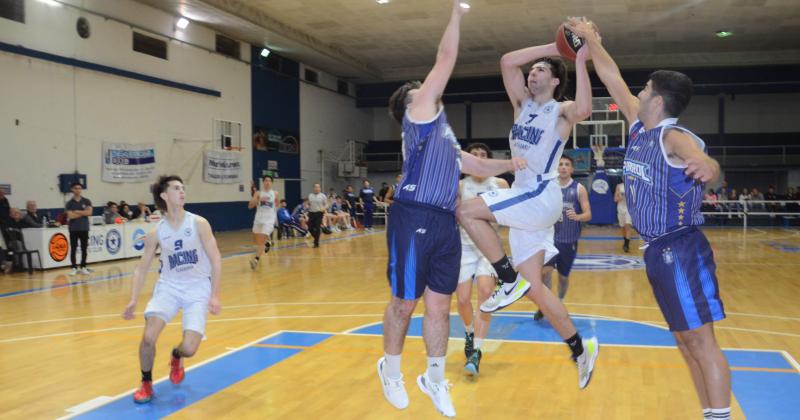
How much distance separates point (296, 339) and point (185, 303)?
180 centimetres

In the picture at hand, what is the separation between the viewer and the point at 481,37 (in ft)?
81.2

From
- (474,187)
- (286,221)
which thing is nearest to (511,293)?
(474,187)

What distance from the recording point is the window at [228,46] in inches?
891

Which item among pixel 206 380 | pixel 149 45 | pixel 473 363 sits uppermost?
pixel 149 45

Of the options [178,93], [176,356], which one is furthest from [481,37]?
[176,356]

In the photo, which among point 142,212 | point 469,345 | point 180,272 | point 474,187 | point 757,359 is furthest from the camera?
point 142,212

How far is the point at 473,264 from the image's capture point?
5980mm

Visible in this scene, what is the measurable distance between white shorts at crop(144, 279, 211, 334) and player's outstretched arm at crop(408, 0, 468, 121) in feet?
8.39

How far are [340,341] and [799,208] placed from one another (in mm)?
24067

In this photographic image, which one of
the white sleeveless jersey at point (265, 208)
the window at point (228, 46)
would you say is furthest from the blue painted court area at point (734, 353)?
the window at point (228, 46)

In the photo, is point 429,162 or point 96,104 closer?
point 429,162

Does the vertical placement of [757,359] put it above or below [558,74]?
below

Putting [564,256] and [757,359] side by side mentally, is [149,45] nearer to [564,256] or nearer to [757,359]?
[564,256]

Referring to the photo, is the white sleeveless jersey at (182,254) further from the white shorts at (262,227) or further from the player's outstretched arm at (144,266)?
the white shorts at (262,227)
